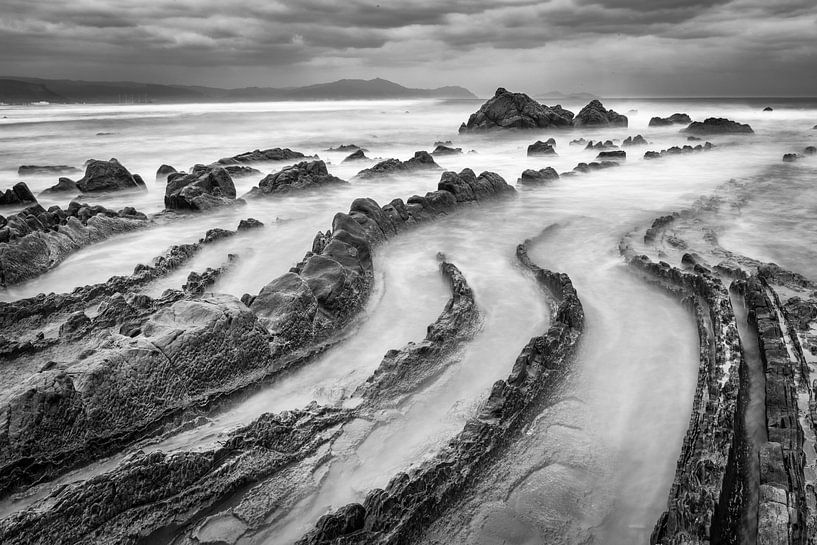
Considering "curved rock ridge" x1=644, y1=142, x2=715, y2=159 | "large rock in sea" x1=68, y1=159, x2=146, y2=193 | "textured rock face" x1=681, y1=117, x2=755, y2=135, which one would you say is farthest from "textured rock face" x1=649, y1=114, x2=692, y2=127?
"large rock in sea" x1=68, y1=159, x2=146, y2=193

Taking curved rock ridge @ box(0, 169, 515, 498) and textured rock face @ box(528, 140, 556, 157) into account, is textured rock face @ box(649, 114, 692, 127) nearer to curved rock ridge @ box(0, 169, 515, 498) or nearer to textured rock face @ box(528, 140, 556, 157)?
textured rock face @ box(528, 140, 556, 157)

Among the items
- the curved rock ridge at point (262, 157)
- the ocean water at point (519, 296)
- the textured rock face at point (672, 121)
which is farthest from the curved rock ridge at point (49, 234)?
the textured rock face at point (672, 121)

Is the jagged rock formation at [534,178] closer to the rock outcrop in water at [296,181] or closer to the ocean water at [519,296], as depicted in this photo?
the ocean water at [519,296]

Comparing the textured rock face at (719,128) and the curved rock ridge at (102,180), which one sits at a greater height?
the textured rock face at (719,128)

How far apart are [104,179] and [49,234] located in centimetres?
705

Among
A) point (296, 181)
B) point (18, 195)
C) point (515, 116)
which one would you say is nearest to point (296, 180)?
point (296, 181)

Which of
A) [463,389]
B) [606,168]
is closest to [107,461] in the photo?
[463,389]

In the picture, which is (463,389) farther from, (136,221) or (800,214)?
(800,214)

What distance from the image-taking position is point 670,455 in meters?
4.28

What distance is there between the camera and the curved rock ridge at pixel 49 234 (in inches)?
307

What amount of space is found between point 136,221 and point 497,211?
306 inches

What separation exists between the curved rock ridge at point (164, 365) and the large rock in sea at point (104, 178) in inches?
422

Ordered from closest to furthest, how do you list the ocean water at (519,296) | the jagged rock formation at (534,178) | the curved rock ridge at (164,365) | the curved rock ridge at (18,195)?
the curved rock ridge at (164,365) < the ocean water at (519,296) < the curved rock ridge at (18,195) < the jagged rock formation at (534,178)

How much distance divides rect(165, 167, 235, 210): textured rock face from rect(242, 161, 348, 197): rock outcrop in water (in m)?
0.80
